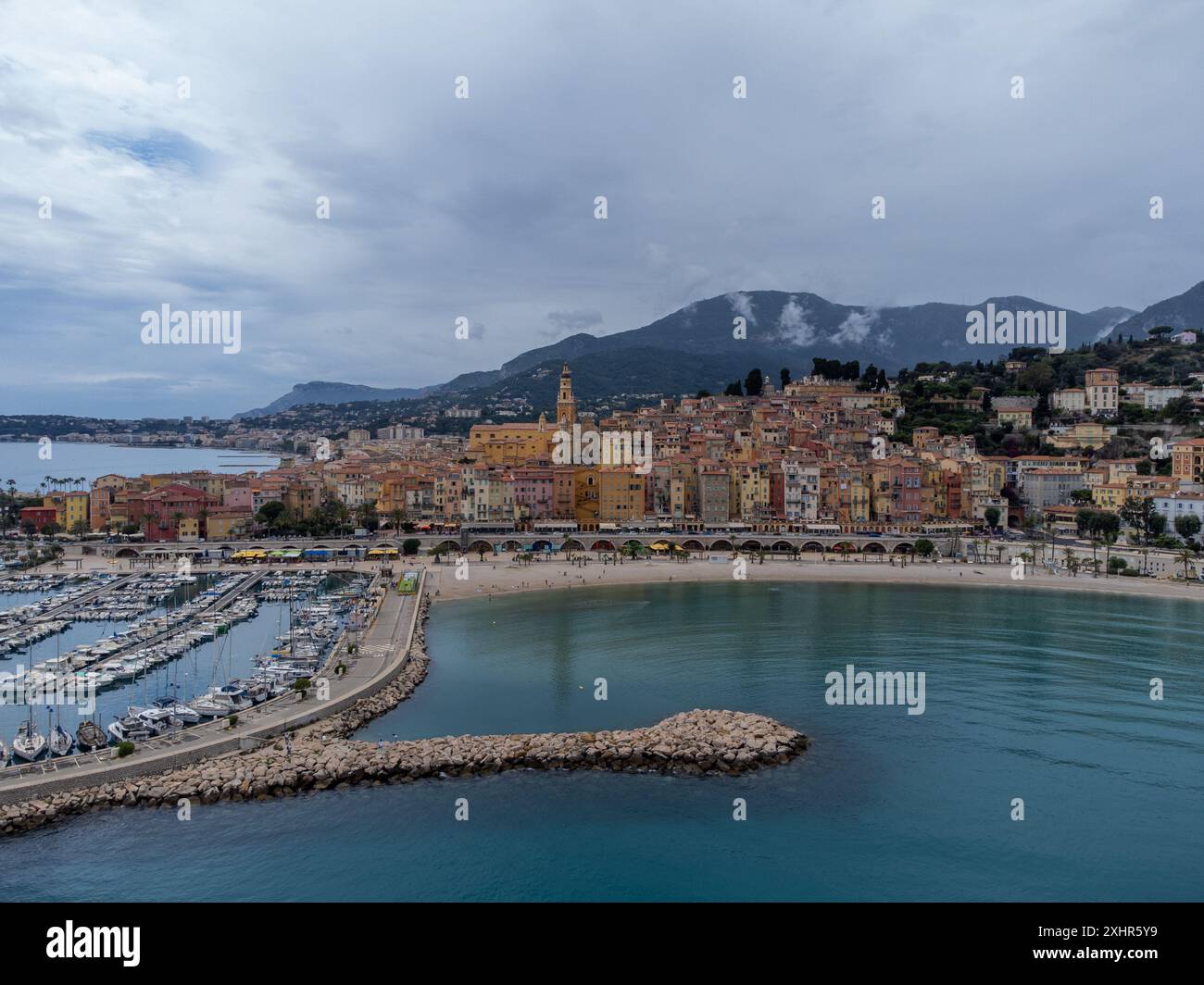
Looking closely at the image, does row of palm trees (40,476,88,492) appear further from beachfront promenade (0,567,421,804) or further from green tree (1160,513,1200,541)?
green tree (1160,513,1200,541)

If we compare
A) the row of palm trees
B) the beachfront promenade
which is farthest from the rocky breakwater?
the row of palm trees

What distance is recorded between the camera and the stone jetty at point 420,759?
1429cm

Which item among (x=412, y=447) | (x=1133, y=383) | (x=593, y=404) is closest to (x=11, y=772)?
(x=412, y=447)

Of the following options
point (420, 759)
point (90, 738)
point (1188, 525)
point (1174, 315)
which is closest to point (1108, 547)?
point (1188, 525)

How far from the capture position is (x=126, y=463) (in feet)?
427

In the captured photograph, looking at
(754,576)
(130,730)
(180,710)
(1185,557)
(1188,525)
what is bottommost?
(130,730)

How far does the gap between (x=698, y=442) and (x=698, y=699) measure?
1523 inches

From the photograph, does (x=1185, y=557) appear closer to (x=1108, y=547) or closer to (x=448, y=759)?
(x=1108, y=547)

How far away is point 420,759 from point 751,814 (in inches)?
234

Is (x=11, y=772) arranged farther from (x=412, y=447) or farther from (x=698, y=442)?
(x=412, y=447)

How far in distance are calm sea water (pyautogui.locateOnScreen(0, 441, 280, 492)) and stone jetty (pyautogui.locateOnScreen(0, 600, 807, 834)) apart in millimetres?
87859

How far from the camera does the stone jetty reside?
1429cm

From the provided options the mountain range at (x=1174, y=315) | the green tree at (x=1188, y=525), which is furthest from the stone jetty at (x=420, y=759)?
→ the mountain range at (x=1174, y=315)

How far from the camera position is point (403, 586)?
111 ft
